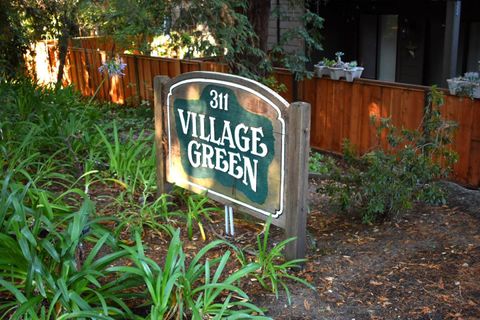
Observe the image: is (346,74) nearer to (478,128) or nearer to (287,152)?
(478,128)

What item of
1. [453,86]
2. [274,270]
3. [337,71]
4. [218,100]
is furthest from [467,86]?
[274,270]

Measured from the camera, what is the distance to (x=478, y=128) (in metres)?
6.62

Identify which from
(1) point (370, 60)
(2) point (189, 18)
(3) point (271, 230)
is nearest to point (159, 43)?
(1) point (370, 60)

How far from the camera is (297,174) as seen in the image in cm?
346

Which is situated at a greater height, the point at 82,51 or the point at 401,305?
the point at 82,51

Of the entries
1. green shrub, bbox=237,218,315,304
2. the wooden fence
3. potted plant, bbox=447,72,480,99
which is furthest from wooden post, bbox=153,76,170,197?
potted plant, bbox=447,72,480,99

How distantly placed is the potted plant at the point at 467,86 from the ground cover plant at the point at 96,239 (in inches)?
139

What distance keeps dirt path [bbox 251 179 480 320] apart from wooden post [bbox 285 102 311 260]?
24cm

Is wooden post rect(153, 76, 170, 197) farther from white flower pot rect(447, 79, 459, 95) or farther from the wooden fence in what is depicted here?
white flower pot rect(447, 79, 459, 95)

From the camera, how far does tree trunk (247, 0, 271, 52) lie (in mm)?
7219

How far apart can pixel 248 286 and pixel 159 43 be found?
1018cm

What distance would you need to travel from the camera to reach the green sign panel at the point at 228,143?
361 cm

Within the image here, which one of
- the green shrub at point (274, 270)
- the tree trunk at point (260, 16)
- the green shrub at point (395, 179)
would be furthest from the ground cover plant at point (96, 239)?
the tree trunk at point (260, 16)

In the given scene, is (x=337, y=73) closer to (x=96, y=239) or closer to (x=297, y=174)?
(x=297, y=174)
